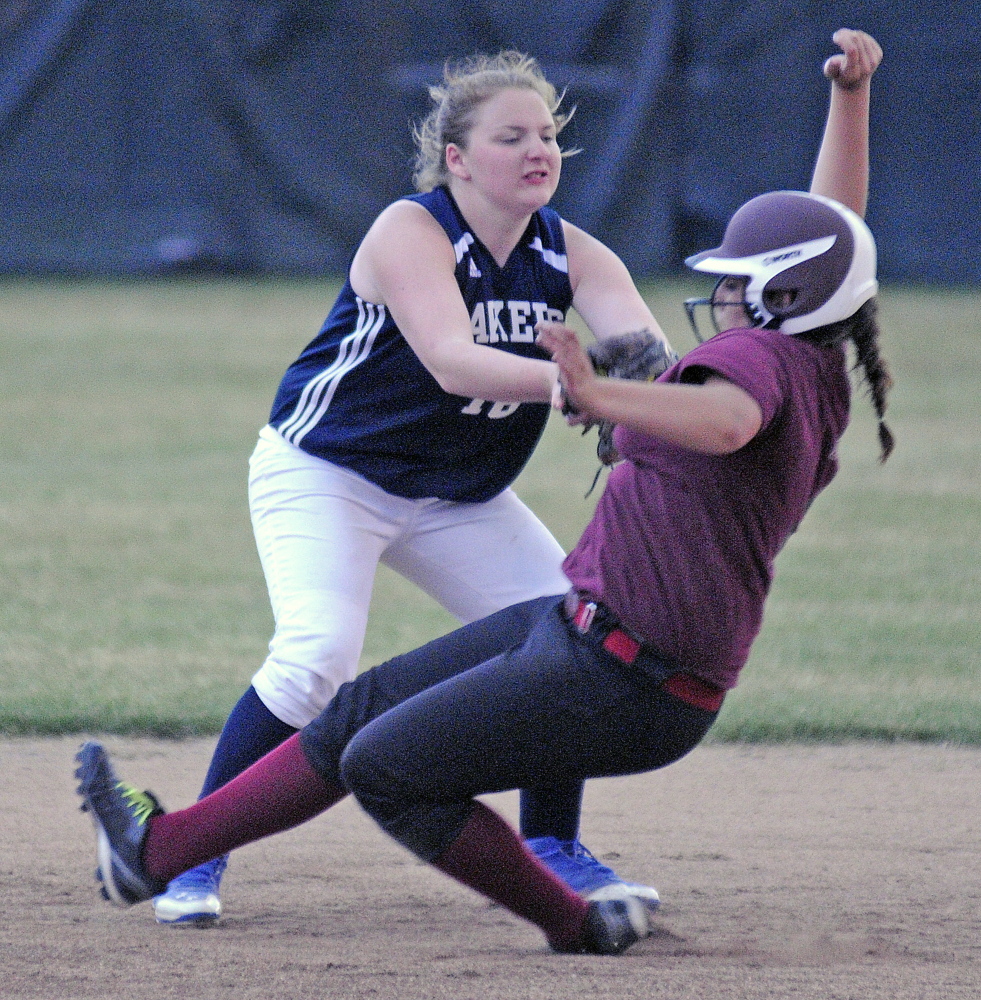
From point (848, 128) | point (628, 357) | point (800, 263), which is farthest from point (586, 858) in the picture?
point (848, 128)

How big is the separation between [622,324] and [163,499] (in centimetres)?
513

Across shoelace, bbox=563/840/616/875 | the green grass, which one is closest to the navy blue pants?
shoelace, bbox=563/840/616/875

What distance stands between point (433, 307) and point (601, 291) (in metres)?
0.48

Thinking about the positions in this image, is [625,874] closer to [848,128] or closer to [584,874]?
[584,874]

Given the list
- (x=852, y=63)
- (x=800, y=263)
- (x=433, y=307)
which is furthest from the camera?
(x=852, y=63)

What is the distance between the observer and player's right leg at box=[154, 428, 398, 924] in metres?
2.82

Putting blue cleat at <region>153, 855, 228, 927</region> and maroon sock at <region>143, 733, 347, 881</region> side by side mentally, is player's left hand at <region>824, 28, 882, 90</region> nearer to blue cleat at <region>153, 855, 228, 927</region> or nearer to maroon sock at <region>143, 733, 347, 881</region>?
maroon sock at <region>143, 733, 347, 881</region>

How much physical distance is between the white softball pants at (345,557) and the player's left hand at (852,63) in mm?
1116

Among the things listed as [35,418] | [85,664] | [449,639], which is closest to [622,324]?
[449,639]

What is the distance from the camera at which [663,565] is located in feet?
7.55

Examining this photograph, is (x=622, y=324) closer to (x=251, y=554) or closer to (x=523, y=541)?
(x=523, y=541)

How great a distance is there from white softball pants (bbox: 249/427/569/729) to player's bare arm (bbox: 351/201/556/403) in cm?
43

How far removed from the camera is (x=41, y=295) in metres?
14.1

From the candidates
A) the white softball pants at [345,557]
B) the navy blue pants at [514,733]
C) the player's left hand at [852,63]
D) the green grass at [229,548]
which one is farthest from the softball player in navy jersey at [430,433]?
the green grass at [229,548]
